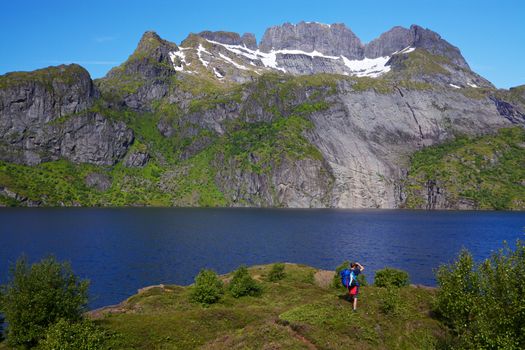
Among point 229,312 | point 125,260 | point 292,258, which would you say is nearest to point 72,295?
point 229,312

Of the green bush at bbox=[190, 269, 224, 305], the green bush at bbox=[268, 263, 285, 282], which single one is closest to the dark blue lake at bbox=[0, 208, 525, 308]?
the green bush at bbox=[190, 269, 224, 305]

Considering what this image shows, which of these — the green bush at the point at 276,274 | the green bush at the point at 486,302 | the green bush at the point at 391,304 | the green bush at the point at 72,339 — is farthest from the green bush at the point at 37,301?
the green bush at the point at 276,274

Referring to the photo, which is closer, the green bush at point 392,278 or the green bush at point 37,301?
the green bush at point 37,301

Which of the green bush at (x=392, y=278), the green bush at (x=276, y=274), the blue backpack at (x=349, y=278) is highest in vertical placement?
the blue backpack at (x=349, y=278)

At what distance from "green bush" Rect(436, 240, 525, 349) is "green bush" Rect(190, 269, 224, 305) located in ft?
79.7

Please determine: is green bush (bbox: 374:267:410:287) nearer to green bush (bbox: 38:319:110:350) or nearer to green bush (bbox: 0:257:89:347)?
green bush (bbox: 0:257:89:347)

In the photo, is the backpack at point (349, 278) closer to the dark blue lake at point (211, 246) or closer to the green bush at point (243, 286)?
the green bush at point (243, 286)

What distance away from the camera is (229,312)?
37406 millimetres

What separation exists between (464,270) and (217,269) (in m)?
60.4

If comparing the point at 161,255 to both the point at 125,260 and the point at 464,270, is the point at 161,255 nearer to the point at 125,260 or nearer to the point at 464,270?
the point at 125,260

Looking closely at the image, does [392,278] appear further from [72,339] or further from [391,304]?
[72,339]

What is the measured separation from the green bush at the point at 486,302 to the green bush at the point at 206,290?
79.7ft

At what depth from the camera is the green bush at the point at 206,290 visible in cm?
4656

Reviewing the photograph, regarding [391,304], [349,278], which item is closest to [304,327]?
[349,278]
